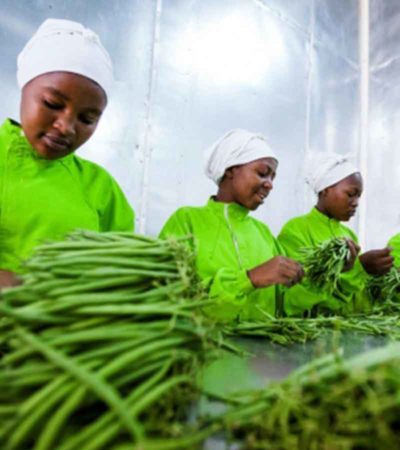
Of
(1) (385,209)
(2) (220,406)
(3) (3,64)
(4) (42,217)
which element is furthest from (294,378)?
(1) (385,209)

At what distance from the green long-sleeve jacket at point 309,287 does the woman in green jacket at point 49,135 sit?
1065mm

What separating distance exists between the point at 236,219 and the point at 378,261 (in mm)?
805

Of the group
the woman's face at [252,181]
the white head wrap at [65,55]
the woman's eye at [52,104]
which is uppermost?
the white head wrap at [65,55]

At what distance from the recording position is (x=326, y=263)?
1.95m

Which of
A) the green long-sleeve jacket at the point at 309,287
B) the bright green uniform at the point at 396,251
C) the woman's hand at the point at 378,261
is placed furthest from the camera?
the bright green uniform at the point at 396,251

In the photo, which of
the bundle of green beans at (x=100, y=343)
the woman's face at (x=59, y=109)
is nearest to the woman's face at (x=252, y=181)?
the woman's face at (x=59, y=109)

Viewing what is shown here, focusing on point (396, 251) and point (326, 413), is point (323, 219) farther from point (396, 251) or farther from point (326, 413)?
point (326, 413)

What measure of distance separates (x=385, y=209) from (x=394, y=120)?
942mm

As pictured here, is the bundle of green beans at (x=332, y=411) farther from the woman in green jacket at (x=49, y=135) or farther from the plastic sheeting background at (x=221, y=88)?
the plastic sheeting background at (x=221, y=88)

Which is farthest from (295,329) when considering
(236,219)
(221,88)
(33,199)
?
(221,88)

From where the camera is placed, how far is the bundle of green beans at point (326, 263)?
1.93 meters

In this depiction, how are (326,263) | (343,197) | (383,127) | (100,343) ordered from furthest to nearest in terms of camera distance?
1. (383,127)
2. (343,197)
3. (326,263)
4. (100,343)

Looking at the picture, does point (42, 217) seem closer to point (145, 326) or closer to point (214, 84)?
point (145, 326)

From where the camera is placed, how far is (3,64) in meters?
2.21
